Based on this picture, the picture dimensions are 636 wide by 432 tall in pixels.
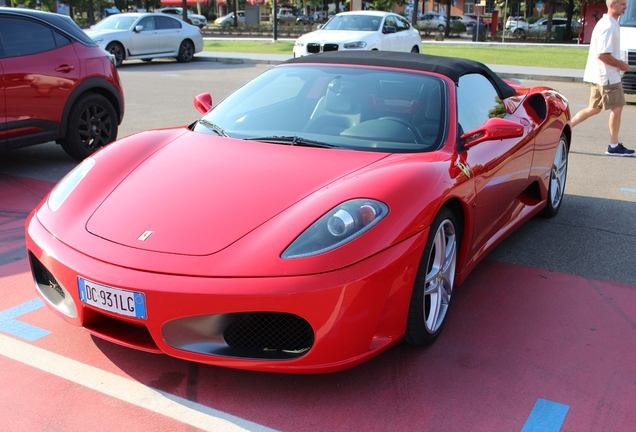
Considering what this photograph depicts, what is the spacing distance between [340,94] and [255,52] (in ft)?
69.1

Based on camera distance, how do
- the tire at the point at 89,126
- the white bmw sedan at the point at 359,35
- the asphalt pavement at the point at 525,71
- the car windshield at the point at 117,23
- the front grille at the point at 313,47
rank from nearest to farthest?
1. the tire at the point at 89,126
2. the asphalt pavement at the point at 525,71
3. the white bmw sedan at the point at 359,35
4. the front grille at the point at 313,47
5. the car windshield at the point at 117,23

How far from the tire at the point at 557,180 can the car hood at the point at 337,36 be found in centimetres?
1143

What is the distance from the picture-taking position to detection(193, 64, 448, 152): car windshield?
12.5 ft

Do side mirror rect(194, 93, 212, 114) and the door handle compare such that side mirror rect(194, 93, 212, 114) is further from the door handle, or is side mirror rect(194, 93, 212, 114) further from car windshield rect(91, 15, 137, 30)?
car windshield rect(91, 15, 137, 30)

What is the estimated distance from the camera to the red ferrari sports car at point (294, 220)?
2740 mm

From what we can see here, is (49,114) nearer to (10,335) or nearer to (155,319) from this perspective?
(10,335)

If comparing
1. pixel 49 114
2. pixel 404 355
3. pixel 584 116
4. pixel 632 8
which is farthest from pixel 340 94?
pixel 632 8

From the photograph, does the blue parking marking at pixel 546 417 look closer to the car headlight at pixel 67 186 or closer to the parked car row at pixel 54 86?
the car headlight at pixel 67 186

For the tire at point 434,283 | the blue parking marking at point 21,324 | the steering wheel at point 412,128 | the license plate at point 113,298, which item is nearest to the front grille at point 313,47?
the steering wheel at point 412,128

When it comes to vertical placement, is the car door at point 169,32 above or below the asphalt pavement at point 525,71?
above

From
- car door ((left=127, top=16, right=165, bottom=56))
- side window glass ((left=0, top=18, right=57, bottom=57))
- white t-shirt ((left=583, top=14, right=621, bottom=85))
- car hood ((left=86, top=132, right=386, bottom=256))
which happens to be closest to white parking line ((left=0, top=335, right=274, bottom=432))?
car hood ((left=86, top=132, right=386, bottom=256))

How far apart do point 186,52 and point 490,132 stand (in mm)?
19132

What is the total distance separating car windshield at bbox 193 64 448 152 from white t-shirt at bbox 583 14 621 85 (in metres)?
4.56

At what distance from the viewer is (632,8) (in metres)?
12.8
